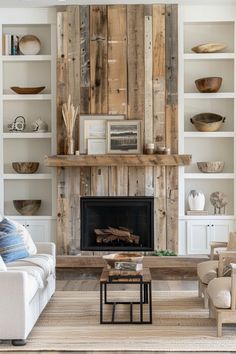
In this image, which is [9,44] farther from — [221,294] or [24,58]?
[221,294]

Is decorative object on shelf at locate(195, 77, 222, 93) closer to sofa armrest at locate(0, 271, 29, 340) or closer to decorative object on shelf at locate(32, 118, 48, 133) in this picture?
decorative object on shelf at locate(32, 118, 48, 133)

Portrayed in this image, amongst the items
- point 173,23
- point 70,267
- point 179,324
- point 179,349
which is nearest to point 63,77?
point 173,23

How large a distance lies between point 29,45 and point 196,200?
3.02 m

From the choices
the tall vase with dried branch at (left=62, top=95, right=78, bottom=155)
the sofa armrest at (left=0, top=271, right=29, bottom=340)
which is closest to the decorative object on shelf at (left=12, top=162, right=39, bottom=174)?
the tall vase with dried branch at (left=62, top=95, right=78, bottom=155)

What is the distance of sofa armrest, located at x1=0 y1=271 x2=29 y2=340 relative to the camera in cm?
454

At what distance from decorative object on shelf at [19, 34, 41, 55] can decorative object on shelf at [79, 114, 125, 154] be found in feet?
3.73

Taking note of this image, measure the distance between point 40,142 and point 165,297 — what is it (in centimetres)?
322

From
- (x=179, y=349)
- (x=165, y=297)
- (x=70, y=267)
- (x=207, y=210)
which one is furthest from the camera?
(x=207, y=210)

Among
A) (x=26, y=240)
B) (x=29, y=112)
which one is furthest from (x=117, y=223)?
(x=26, y=240)

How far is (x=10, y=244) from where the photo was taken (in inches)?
226

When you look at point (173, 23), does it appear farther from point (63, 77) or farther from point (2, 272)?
point (2, 272)

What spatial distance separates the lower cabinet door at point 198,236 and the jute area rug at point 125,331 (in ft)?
6.70

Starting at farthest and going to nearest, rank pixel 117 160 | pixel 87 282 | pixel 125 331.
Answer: pixel 117 160, pixel 87 282, pixel 125 331

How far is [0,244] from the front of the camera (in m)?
5.67
